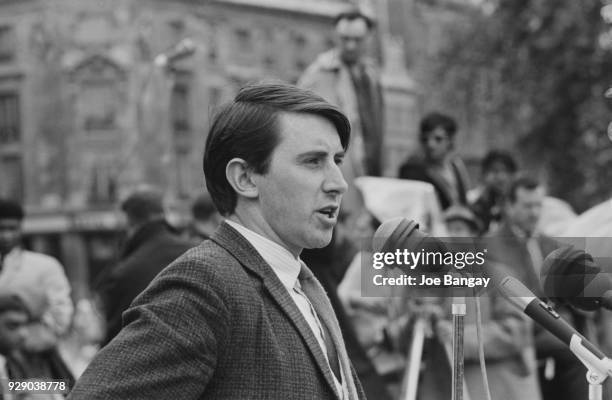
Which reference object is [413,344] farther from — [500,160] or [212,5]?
[212,5]

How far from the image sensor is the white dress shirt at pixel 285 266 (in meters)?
2.63

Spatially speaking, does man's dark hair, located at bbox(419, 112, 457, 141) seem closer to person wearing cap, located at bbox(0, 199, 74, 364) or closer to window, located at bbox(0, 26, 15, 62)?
person wearing cap, located at bbox(0, 199, 74, 364)

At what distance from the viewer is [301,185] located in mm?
2578

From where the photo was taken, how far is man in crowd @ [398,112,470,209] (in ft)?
25.8

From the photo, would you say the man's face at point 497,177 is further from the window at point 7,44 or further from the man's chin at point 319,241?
the window at point 7,44

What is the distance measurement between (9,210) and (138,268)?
150 centimetres

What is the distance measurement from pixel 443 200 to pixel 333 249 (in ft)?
6.18

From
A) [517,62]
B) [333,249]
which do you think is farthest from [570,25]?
[333,249]

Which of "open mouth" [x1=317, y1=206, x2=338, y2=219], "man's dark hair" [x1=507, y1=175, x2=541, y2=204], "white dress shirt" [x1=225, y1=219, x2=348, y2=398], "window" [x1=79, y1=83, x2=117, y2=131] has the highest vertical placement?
"window" [x1=79, y1=83, x2=117, y2=131]

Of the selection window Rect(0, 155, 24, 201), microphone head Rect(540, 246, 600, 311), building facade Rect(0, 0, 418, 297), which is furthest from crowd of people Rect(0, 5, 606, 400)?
window Rect(0, 155, 24, 201)

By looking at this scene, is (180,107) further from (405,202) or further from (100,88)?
(405,202)

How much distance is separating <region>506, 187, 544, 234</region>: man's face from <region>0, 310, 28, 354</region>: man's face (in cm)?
341

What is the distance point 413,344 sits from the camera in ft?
19.1

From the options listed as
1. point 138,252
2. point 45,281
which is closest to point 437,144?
point 138,252
